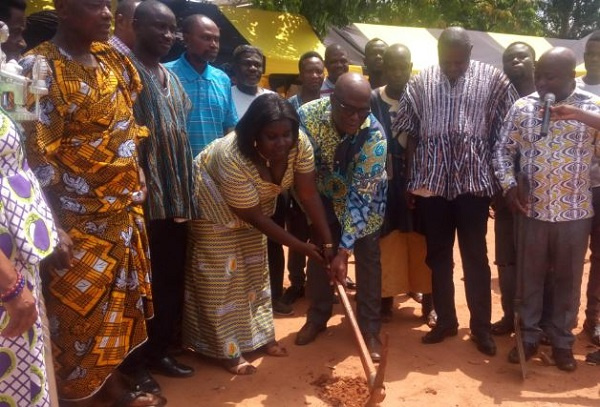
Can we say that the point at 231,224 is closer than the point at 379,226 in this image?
Yes

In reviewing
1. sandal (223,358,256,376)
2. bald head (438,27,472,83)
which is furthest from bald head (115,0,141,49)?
sandal (223,358,256,376)

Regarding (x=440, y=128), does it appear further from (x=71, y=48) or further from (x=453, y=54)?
(x=71, y=48)

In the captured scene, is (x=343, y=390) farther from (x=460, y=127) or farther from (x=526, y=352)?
(x=460, y=127)

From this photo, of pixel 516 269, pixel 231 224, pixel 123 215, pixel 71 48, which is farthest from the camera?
pixel 516 269

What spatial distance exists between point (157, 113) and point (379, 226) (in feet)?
5.27

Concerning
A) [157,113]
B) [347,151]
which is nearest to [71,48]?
[157,113]

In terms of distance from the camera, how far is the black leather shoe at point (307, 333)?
14.1 feet

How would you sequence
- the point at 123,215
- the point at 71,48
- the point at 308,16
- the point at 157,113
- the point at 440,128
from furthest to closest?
the point at 308,16
the point at 440,128
the point at 157,113
the point at 123,215
the point at 71,48

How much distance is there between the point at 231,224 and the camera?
3695mm

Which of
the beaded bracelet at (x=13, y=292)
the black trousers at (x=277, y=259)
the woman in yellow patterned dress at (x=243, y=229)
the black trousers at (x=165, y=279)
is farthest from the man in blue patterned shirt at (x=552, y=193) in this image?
the beaded bracelet at (x=13, y=292)

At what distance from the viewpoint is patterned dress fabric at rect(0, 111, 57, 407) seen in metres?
1.99

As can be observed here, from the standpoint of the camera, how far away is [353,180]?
3871 mm

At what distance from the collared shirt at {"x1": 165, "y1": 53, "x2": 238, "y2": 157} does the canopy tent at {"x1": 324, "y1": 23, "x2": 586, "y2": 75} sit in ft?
27.0

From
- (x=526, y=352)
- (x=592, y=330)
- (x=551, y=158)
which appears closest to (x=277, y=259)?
(x=526, y=352)
